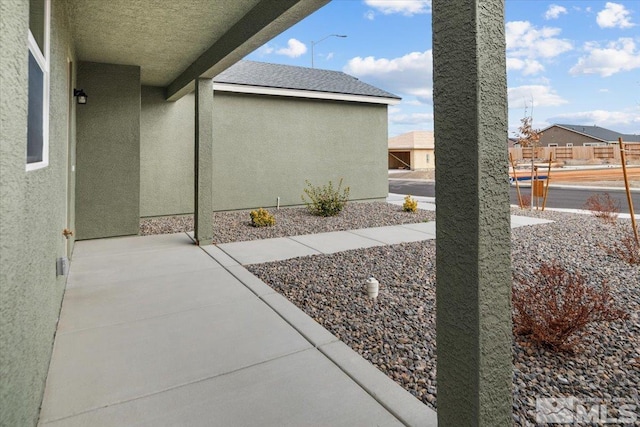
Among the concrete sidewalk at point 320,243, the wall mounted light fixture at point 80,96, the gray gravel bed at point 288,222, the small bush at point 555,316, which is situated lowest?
the small bush at point 555,316

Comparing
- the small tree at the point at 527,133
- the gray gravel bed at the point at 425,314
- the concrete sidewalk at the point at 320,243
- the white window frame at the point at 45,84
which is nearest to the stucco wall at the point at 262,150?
the concrete sidewalk at the point at 320,243

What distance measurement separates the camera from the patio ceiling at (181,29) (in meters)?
4.03

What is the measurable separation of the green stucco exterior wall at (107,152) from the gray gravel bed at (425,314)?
11.1ft

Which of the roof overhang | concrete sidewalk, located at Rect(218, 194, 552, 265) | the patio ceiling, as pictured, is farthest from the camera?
the roof overhang

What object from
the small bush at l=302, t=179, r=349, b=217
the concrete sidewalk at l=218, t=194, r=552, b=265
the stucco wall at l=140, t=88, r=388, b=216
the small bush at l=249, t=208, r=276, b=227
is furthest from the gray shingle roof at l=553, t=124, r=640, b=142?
the small bush at l=249, t=208, r=276, b=227

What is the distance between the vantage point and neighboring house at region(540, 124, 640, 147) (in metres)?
41.3

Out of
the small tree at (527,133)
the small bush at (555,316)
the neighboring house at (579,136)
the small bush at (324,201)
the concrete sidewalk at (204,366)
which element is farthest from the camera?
the neighboring house at (579,136)

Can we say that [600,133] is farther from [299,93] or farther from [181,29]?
[181,29]

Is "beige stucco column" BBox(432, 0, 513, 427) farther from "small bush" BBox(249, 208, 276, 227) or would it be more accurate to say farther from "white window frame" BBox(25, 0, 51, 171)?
"small bush" BBox(249, 208, 276, 227)

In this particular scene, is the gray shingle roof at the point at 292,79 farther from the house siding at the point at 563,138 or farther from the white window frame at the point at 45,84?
the house siding at the point at 563,138

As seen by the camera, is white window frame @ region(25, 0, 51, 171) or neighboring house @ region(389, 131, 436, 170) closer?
white window frame @ region(25, 0, 51, 171)

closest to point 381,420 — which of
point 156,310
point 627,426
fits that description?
point 627,426

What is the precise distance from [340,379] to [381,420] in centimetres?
44

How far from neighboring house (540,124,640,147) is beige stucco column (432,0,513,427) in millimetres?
47756
